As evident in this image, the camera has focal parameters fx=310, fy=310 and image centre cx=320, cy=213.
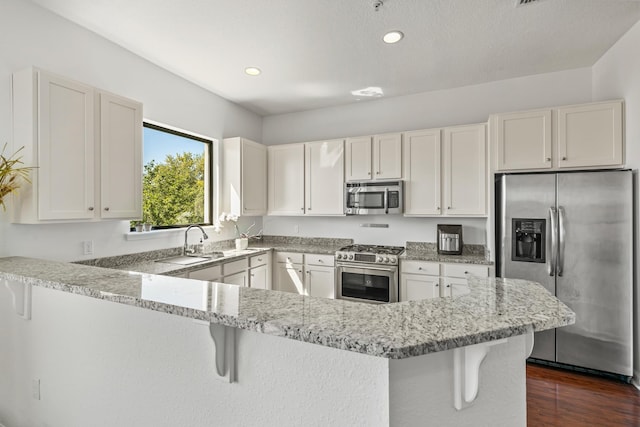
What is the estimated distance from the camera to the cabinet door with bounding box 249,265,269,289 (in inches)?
149

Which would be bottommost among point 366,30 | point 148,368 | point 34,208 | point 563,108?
point 148,368

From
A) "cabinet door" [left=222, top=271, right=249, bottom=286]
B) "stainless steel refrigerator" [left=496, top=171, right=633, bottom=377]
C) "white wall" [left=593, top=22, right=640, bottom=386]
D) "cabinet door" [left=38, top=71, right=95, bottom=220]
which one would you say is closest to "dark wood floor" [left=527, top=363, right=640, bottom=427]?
"stainless steel refrigerator" [left=496, top=171, right=633, bottom=377]

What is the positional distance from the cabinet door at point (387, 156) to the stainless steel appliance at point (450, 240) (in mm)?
857

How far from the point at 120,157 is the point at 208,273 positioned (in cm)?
131

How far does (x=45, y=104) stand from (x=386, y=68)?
9.61ft

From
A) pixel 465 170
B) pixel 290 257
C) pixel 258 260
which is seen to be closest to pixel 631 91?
pixel 465 170

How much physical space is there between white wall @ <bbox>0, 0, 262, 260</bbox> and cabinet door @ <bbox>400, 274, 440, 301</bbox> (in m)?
2.58

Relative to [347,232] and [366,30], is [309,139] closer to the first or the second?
[347,232]

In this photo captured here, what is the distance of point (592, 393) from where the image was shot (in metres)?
2.48

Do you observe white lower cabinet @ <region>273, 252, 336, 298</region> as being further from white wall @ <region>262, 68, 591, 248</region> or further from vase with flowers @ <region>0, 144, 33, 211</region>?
vase with flowers @ <region>0, 144, 33, 211</region>

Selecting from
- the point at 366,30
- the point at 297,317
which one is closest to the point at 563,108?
the point at 366,30

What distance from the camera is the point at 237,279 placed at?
3.54 metres

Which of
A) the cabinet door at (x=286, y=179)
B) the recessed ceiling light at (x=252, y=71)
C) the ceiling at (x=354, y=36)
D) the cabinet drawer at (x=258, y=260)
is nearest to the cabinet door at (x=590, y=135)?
the ceiling at (x=354, y=36)

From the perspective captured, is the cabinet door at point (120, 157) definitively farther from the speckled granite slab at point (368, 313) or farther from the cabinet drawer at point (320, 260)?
the cabinet drawer at point (320, 260)
